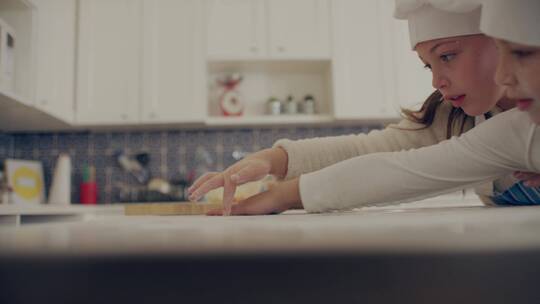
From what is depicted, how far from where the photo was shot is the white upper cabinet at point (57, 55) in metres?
2.59

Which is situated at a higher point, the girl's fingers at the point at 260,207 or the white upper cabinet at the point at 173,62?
the white upper cabinet at the point at 173,62

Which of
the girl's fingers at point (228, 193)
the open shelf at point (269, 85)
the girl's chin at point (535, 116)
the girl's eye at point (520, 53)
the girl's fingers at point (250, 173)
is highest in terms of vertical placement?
the open shelf at point (269, 85)

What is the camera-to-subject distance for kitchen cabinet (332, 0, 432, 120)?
273 centimetres

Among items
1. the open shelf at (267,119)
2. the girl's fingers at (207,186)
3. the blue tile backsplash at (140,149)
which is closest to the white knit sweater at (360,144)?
the girl's fingers at (207,186)

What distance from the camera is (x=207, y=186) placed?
0.84m

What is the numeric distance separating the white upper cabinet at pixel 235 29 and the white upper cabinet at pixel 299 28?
65 mm

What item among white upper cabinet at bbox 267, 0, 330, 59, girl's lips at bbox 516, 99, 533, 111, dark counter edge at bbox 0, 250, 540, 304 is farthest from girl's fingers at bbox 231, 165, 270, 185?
white upper cabinet at bbox 267, 0, 330, 59

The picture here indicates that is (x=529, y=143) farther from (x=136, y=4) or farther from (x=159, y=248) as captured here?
(x=136, y=4)

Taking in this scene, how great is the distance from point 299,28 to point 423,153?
2.27 meters

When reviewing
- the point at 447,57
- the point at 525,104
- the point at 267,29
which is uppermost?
the point at 267,29

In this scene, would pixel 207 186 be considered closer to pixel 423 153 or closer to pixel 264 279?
pixel 423 153

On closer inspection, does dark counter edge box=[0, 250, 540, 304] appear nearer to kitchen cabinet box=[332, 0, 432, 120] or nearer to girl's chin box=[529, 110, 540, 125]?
girl's chin box=[529, 110, 540, 125]

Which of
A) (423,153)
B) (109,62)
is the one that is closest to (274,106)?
(109,62)

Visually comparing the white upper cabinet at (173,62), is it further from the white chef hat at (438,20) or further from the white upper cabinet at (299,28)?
the white chef hat at (438,20)
